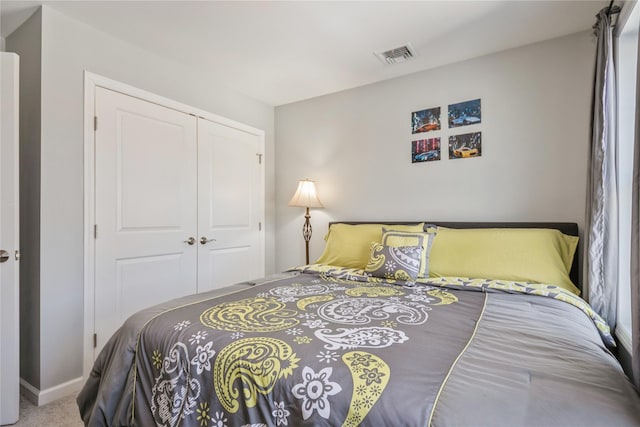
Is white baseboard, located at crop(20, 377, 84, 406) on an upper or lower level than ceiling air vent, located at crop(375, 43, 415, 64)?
lower

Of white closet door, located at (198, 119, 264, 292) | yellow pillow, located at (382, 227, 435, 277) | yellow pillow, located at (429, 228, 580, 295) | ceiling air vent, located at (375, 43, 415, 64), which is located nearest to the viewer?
yellow pillow, located at (429, 228, 580, 295)

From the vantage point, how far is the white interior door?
5.88 feet

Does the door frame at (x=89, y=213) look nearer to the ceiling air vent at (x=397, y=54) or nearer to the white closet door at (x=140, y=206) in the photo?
the white closet door at (x=140, y=206)

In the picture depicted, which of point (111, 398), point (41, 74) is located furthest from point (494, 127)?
point (41, 74)

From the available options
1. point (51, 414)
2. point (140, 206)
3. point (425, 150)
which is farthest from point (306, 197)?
point (51, 414)

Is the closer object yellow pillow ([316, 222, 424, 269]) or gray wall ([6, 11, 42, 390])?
gray wall ([6, 11, 42, 390])

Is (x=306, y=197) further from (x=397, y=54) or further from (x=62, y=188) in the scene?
(x=62, y=188)

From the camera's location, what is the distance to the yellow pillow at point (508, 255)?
6.63 ft

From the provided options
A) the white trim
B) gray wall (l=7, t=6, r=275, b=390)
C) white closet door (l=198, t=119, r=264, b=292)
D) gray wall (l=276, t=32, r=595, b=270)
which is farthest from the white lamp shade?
the white trim

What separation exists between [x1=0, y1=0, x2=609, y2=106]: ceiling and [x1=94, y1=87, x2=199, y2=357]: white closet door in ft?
1.68

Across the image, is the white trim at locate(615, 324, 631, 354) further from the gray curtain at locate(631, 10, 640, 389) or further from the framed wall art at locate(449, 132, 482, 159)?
the framed wall art at locate(449, 132, 482, 159)

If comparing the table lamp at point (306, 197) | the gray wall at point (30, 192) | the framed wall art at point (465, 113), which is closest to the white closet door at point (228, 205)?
the table lamp at point (306, 197)

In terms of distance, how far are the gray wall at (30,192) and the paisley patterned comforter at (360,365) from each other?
1009mm

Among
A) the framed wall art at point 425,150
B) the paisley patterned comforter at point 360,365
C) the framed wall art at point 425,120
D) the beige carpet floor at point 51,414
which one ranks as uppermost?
the framed wall art at point 425,120
